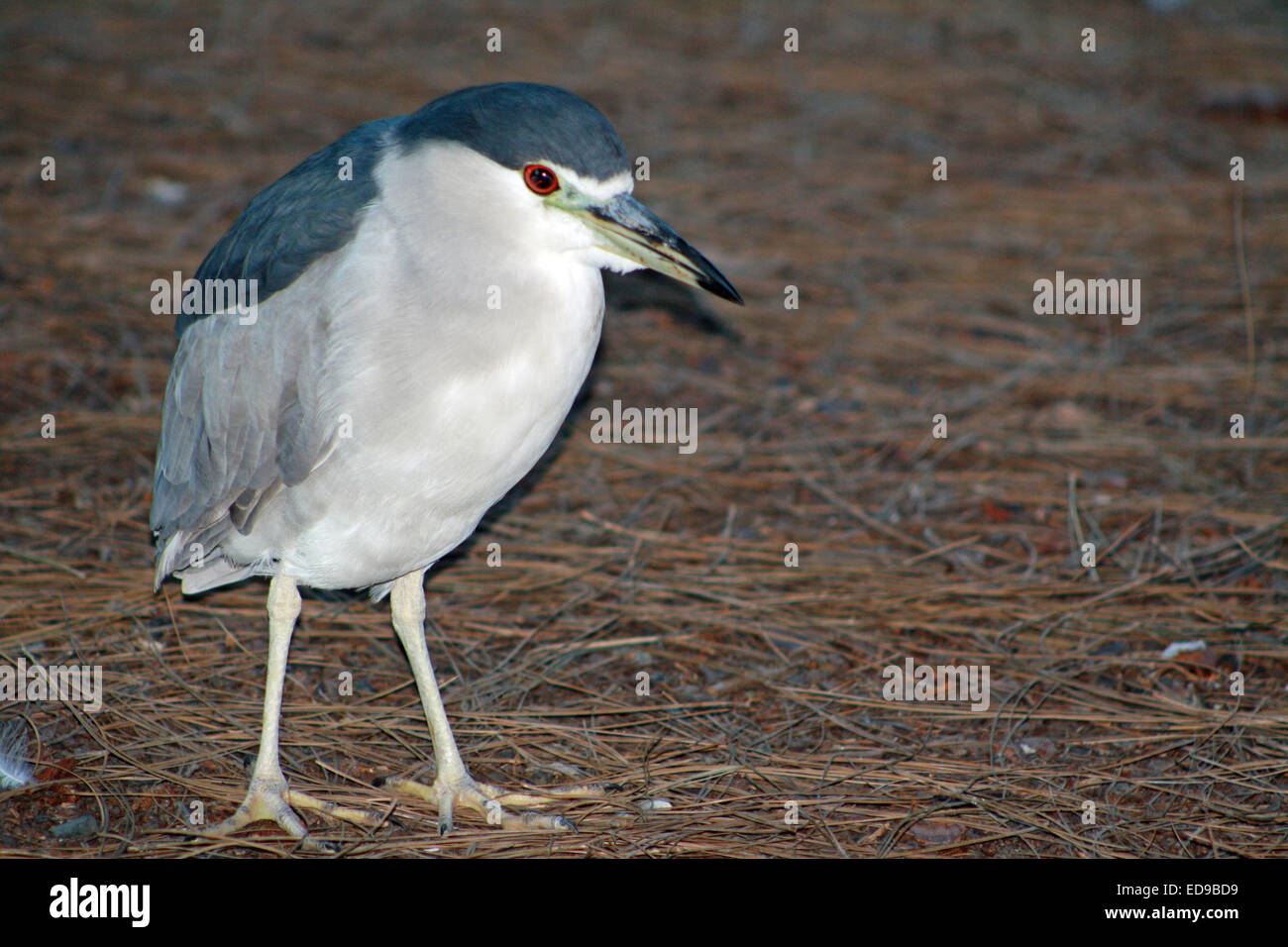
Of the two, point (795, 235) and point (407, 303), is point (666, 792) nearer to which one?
point (407, 303)

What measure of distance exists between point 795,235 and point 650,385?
1.78 m

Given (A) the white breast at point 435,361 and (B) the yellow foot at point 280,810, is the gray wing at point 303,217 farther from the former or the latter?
(B) the yellow foot at point 280,810

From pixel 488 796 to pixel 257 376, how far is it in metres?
1.30

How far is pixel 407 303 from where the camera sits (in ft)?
9.50

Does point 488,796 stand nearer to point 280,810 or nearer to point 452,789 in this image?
point 452,789

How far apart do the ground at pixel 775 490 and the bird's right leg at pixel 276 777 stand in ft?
0.19

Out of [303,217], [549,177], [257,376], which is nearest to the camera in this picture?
[549,177]

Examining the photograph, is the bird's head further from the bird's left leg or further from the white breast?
the bird's left leg

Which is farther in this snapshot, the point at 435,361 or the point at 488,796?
the point at 488,796

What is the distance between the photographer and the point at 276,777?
3.32 metres

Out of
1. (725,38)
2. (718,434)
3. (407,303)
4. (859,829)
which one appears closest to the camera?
(407,303)

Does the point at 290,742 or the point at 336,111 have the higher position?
the point at 336,111

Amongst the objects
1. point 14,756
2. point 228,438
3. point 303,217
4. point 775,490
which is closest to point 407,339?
point 303,217

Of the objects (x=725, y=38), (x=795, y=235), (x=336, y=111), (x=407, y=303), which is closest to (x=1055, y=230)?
(x=795, y=235)
